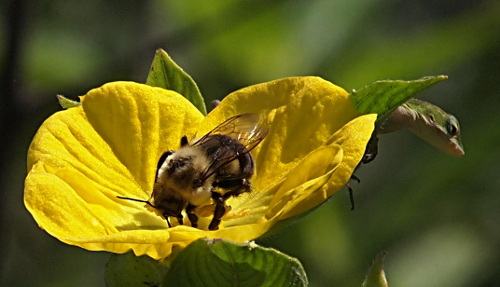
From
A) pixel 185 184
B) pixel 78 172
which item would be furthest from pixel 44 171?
pixel 185 184

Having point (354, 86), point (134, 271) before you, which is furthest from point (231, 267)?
point (354, 86)

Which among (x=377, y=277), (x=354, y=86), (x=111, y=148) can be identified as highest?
(x=111, y=148)

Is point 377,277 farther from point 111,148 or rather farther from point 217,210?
point 111,148

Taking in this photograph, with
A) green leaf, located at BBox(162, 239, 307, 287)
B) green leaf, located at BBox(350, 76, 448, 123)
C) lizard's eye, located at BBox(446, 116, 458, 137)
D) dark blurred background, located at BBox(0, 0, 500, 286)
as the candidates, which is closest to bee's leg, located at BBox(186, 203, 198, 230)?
green leaf, located at BBox(162, 239, 307, 287)

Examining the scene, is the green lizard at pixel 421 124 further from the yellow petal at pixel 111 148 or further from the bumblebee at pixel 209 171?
the yellow petal at pixel 111 148

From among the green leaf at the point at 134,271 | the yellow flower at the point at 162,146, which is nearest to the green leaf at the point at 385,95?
the yellow flower at the point at 162,146

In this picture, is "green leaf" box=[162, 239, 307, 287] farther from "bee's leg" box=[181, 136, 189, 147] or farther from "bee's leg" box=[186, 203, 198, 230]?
"bee's leg" box=[181, 136, 189, 147]
